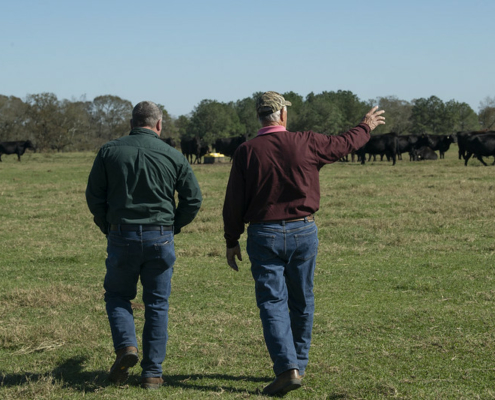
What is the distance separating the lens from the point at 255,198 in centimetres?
432

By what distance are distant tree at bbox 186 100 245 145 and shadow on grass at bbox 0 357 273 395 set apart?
98170mm

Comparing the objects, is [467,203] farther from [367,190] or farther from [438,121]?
[438,121]

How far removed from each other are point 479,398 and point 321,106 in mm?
93996

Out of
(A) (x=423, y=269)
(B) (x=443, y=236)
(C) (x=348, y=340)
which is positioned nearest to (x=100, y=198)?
(C) (x=348, y=340)

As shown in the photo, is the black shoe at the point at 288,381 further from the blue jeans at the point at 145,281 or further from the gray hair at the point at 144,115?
the gray hair at the point at 144,115

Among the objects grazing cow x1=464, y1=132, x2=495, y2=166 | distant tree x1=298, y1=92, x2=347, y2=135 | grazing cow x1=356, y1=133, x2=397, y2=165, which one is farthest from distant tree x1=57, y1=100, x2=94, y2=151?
grazing cow x1=464, y1=132, x2=495, y2=166

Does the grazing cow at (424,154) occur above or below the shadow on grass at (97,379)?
above

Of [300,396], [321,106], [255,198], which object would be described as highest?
[321,106]

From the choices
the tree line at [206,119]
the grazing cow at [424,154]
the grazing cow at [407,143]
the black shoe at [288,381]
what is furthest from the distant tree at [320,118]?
the black shoe at [288,381]

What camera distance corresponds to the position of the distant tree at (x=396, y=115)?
105 meters

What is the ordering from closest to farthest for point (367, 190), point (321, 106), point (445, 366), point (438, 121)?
point (445, 366) < point (367, 190) < point (321, 106) < point (438, 121)

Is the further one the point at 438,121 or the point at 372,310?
the point at 438,121

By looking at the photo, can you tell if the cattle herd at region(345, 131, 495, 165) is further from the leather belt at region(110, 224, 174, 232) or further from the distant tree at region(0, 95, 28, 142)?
the distant tree at region(0, 95, 28, 142)

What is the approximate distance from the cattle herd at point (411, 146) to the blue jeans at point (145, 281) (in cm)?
2768
